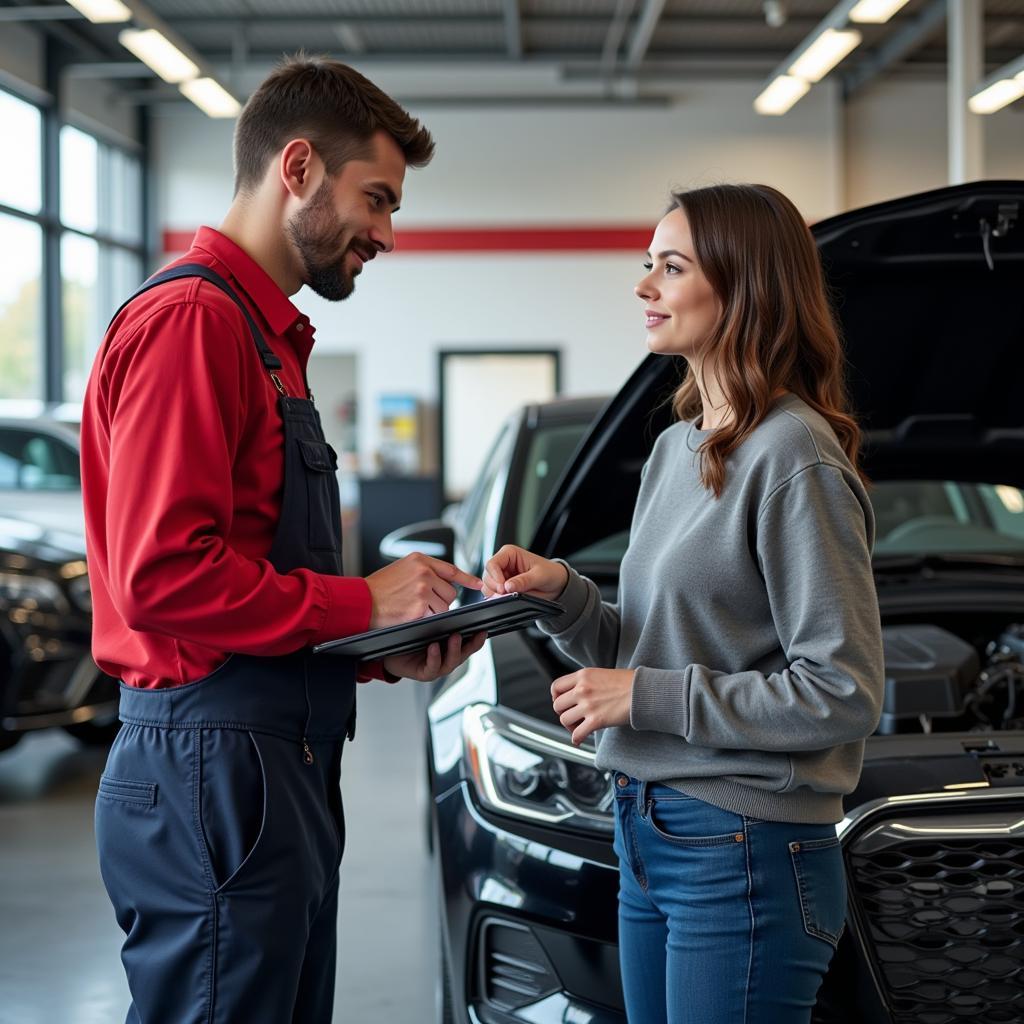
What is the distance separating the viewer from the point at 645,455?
6.59ft

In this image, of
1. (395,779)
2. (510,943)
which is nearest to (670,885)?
(510,943)

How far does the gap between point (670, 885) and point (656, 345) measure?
0.60 metres

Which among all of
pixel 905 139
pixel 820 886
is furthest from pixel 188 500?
pixel 905 139

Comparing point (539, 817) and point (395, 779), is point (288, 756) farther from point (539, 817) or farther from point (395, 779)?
point (395, 779)

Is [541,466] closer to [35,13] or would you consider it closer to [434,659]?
[434,659]

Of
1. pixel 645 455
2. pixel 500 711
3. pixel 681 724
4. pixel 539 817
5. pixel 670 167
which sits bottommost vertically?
pixel 539 817

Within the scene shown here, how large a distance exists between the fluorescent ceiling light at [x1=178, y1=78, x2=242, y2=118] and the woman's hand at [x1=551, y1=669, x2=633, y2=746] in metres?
7.86

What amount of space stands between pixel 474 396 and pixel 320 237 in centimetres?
1035

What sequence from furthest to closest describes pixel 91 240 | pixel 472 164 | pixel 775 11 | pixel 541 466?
1. pixel 472 164
2. pixel 91 240
3. pixel 775 11
4. pixel 541 466

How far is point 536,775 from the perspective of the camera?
1813mm

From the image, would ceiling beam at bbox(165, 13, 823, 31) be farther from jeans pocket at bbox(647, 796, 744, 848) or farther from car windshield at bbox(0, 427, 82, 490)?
jeans pocket at bbox(647, 796, 744, 848)

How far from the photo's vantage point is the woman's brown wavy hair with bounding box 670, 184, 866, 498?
129 centimetres

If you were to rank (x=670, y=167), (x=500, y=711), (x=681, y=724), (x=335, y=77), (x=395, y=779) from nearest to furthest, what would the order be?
(x=681, y=724) < (x=335, y=77) < (x=500, y=711) < (x=395, y=779) < (x=670, y=167)

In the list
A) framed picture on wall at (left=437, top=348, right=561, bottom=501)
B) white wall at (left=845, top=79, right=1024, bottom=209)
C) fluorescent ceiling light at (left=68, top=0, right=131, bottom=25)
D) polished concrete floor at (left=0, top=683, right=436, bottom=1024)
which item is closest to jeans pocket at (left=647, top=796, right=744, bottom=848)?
polished concrete floor at (left=0, top=683, right=436, bottom=1024)
